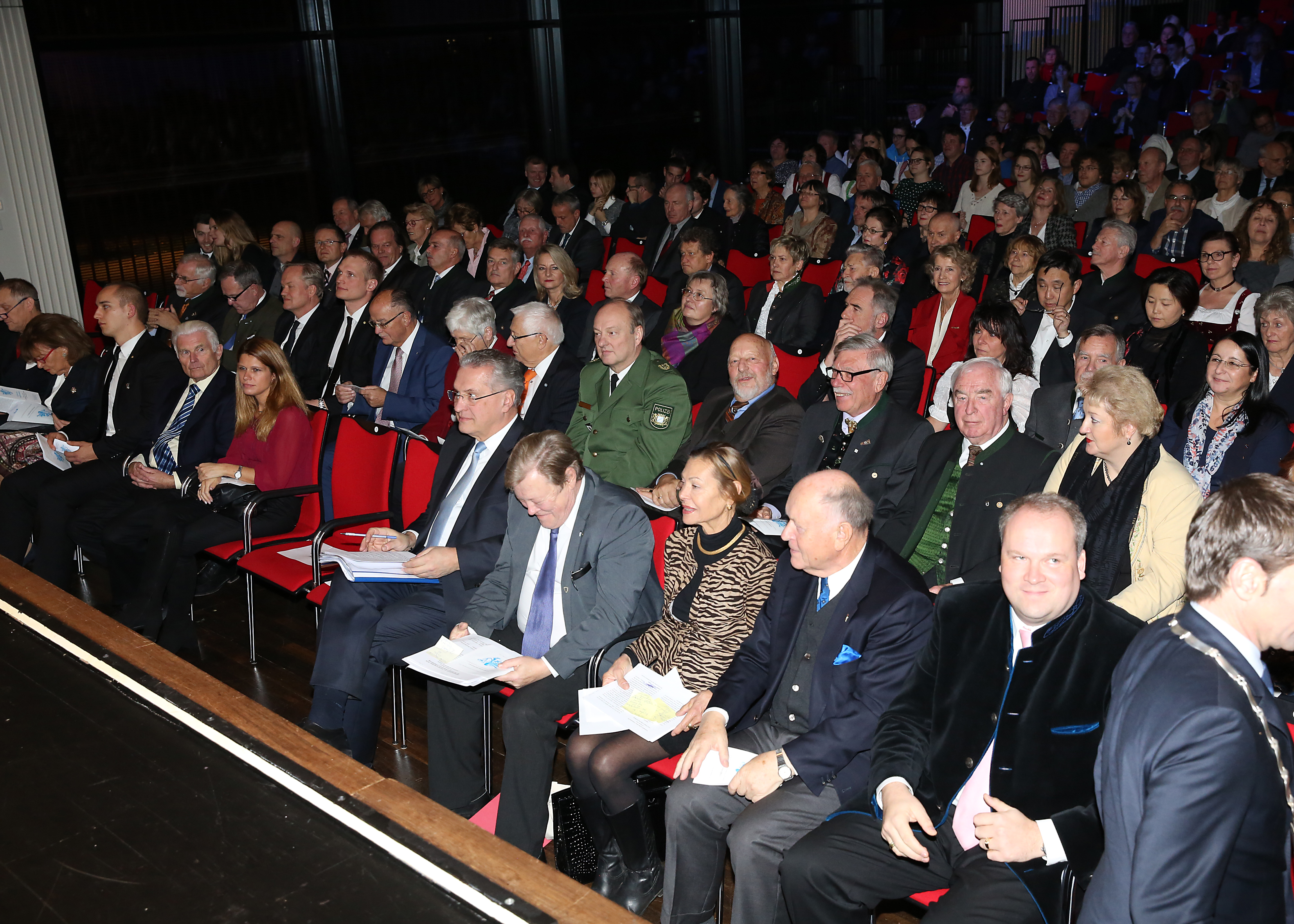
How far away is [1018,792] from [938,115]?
11.3 meters

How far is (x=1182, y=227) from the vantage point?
6465 millimetres

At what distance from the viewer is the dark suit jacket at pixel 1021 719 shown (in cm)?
216

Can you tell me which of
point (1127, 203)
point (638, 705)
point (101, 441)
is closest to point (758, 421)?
point (638, 705)

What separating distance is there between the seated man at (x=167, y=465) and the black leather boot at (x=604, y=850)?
2613 mm

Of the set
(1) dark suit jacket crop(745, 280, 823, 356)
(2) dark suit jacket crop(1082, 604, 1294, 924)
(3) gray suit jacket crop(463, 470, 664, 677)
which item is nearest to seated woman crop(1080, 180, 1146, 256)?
(1) dark suit jacket crop(745, 280, 823, 356)

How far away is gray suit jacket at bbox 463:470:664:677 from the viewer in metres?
3.07

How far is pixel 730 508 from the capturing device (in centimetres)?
293

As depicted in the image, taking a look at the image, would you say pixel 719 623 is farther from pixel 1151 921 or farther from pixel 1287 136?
pixel 1287 136

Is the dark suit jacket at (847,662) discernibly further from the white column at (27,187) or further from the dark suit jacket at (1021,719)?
the white column at (27,187)

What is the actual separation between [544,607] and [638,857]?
2.72 feet

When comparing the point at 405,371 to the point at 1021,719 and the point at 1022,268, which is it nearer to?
the point at 1022,268

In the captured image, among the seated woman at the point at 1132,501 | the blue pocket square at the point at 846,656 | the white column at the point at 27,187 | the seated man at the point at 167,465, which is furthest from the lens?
the white column at the point at 27,187

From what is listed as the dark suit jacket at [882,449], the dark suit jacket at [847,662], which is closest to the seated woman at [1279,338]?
the dark suit jacket at [882,449]

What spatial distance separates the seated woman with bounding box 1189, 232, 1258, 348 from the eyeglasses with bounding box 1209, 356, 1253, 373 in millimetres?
1394
